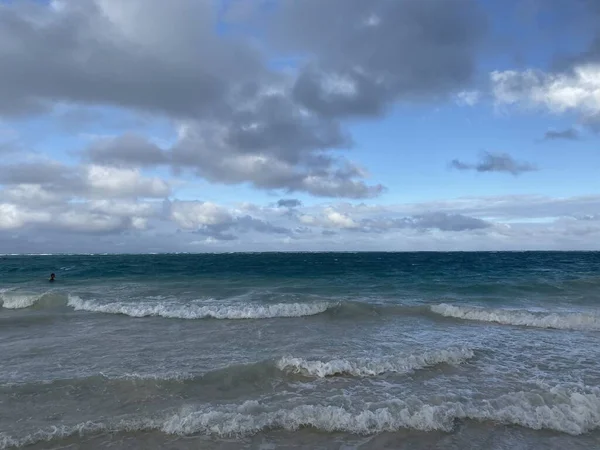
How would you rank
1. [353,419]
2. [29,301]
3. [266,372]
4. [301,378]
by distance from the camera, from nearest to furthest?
[353,419]
[301,378]
[266,372]
[29,301]

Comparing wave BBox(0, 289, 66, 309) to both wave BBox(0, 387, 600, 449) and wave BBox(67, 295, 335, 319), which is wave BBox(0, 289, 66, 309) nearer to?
wave BBox(67, 295, 335, 319)

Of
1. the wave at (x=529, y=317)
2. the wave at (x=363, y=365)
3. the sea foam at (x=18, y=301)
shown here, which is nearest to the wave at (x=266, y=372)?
the wave at (x=363, y=365)

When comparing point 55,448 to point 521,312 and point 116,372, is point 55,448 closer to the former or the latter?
point 116,372

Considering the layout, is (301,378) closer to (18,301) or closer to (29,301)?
(29,301)

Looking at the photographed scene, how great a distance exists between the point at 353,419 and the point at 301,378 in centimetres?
289

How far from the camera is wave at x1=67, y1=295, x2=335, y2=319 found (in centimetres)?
1989

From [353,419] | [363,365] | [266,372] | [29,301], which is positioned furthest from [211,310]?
[353,419]

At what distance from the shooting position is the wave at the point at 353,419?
7488 millimetres

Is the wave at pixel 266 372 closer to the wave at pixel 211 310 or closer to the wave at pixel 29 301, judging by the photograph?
the wave at pixel 211 310

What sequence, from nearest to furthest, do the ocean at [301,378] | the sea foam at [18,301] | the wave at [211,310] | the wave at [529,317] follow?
the ocean at [301,378] < the wave at [529,317] < the wave at [211,310] < the sea foam at [18,301]

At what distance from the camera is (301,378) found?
1042 cm

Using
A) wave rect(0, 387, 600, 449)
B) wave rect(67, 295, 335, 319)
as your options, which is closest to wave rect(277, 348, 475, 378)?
wave rect(0, 387, 600, 449)

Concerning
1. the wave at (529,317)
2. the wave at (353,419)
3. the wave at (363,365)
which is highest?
the wave at (529,317)

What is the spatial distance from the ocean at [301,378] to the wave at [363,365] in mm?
41
